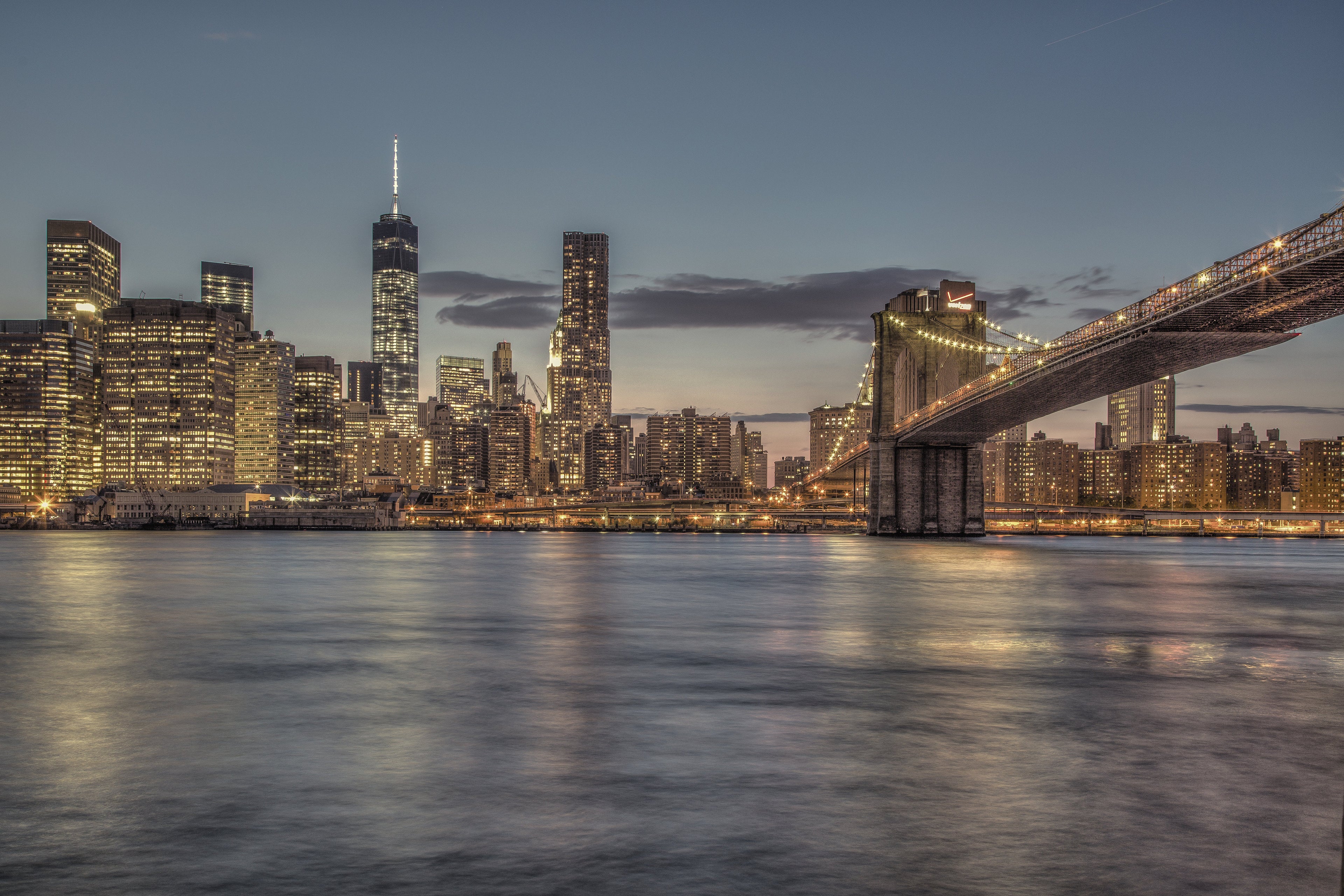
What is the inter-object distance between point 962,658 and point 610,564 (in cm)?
3315

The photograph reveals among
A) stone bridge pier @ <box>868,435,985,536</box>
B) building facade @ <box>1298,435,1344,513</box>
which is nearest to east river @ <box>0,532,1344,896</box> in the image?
stone bridge pier @ <box>868,435,985,536</box>

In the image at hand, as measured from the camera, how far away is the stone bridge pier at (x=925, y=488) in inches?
2931

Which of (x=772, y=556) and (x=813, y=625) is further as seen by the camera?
(x=772, y=556)

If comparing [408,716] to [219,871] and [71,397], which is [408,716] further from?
[71,397]

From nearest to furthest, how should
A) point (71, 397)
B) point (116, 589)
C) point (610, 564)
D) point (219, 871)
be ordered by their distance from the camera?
point (219, 871) → point (116, 589) → point (610, 564) → point (71, 397)

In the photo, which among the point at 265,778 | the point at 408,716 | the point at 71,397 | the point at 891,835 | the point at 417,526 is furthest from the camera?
the point at 71,397

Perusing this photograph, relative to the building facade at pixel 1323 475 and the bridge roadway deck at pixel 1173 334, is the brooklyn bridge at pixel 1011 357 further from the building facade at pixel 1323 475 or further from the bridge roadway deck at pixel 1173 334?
the building facade at pixel 1323 475

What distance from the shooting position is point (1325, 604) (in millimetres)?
33938

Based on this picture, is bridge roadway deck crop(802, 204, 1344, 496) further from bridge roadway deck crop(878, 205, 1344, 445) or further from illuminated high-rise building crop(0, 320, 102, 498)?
illuminated high-rise building crop(0, 320, 102, 498)

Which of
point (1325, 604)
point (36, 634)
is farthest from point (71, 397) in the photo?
point (1325, 604)

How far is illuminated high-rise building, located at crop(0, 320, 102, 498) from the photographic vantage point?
186250 millimetres

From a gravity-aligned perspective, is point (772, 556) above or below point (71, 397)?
below

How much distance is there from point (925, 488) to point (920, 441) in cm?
536

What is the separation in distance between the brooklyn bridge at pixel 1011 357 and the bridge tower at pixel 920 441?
0.10m
